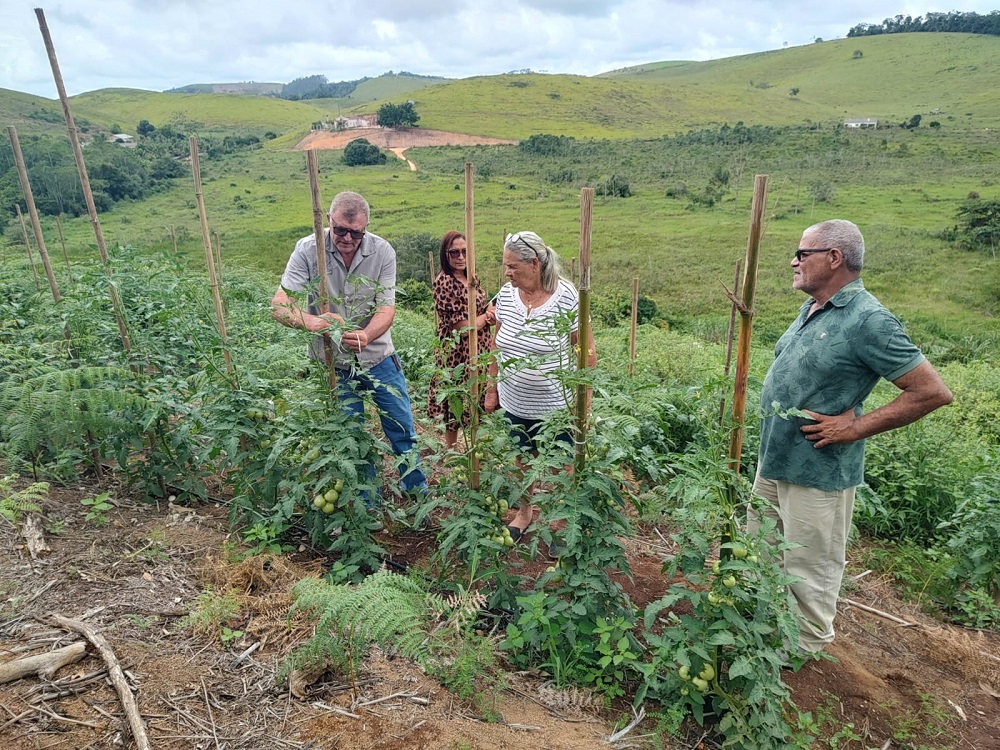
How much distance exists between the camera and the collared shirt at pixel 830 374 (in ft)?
8.38

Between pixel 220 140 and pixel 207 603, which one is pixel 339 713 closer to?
pixel 207 603

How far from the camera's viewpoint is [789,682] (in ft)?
9.56

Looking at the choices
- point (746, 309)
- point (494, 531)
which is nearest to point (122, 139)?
point (494, 531)

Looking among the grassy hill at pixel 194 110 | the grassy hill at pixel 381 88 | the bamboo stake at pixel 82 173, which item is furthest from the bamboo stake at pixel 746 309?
the grassy hill at pixel 381 88

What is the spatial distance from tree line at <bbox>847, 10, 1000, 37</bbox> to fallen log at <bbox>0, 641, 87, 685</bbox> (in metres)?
140

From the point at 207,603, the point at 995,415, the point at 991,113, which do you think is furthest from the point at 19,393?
the point at 991,113

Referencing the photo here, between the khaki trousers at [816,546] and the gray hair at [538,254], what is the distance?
1568 mm

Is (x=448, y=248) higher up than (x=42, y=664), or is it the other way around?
(x=448, y=248)

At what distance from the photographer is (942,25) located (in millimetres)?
111812

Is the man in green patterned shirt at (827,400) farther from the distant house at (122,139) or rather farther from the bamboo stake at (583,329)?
the distant house at (122,139)

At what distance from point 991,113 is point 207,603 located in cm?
8504

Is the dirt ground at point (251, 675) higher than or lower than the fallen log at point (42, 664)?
lower

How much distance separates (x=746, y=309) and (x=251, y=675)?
92.9 inches

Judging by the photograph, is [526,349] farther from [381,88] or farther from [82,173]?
[381,88]
